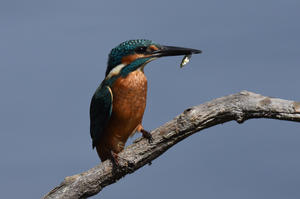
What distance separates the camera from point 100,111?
287 inches

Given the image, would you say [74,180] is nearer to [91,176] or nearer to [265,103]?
[91,176]

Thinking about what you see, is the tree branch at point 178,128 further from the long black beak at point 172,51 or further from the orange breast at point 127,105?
the long black beak at point 172,51

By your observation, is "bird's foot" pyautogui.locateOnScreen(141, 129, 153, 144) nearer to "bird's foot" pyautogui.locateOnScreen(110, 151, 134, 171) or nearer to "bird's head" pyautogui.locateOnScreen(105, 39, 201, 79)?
"bird's foot" pyautogui.locateOnScreen(110, 151, 134, 171)

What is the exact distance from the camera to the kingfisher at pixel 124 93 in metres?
7.08

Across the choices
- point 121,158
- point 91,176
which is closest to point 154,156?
point 121,158

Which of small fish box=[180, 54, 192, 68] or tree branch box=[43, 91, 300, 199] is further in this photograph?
small fish box=[180, 54, 192, 68]

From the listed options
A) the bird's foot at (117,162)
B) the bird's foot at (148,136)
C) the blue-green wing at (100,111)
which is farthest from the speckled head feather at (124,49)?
the bird's foot at (117,162)

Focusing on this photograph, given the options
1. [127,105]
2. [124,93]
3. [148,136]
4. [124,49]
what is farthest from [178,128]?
[124,49]

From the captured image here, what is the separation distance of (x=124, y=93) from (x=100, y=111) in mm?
481

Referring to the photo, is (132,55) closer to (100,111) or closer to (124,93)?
Result: (124,93)

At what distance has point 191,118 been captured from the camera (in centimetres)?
652

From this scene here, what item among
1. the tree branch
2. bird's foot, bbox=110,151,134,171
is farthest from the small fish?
bird's foot, bbox=110,151,134,171

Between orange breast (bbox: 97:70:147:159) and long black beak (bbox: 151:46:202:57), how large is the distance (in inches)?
14.3

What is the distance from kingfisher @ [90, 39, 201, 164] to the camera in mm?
7082
